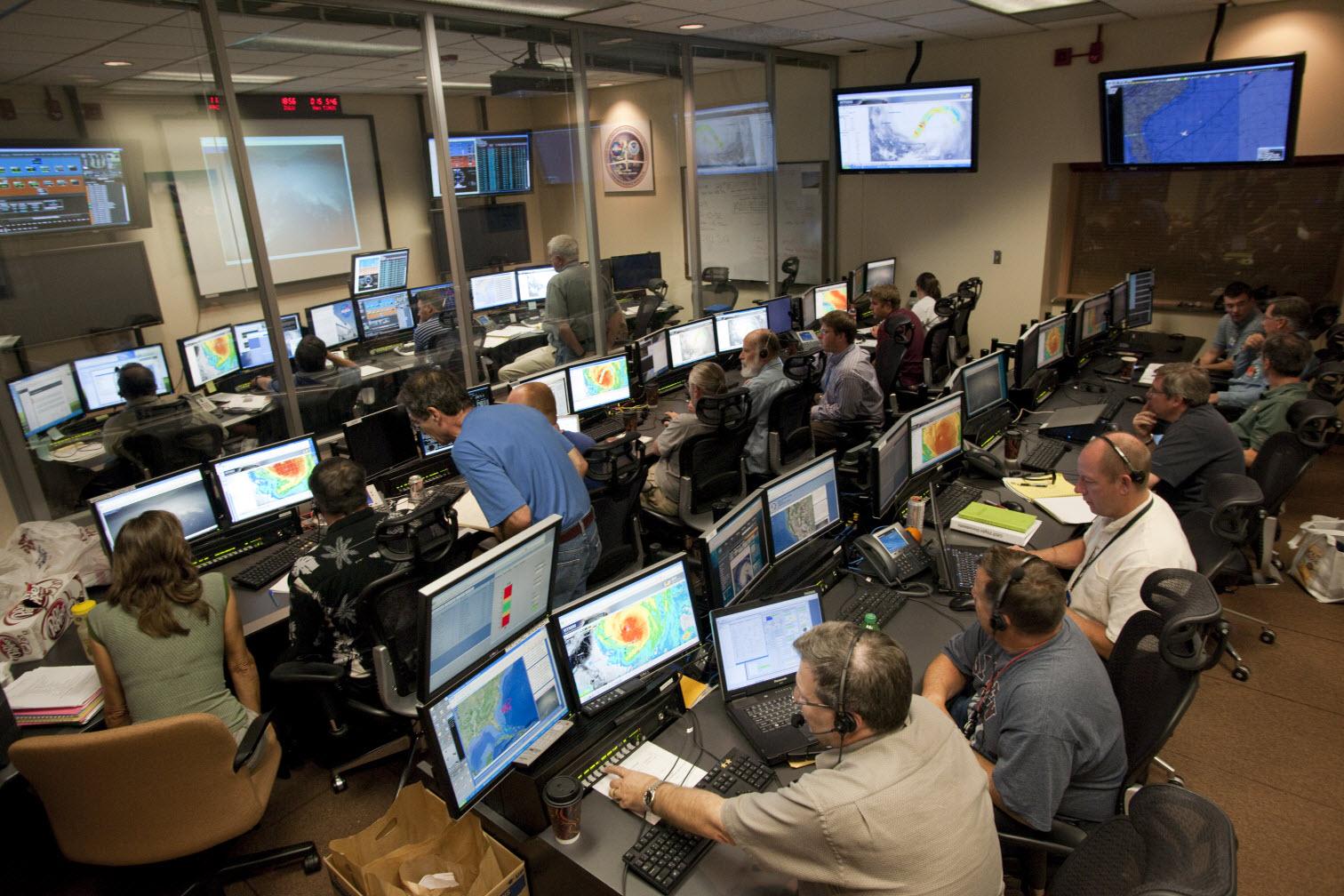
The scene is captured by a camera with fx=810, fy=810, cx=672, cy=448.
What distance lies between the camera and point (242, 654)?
2.87 metres

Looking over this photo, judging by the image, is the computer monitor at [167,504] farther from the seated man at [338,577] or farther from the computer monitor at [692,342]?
the computer monitor at [692,342]

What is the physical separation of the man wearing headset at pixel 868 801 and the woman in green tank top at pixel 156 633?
5.90 feet

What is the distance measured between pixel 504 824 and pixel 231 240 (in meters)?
3.65

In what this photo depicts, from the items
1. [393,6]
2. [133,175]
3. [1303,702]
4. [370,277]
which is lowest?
[1303,702]

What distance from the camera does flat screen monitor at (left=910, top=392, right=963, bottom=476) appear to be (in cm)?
363

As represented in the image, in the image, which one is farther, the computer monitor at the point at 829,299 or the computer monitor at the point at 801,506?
the computer monitor at the point at 829,299

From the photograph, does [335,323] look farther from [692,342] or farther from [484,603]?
[484,603]

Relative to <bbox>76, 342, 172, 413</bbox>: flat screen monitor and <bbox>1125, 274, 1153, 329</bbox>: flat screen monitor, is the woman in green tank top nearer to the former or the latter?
<bbox>76, 342, 172, 413</bbox>: flat screen monitor

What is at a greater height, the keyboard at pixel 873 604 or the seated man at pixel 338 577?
the seated man at pixel 338 577

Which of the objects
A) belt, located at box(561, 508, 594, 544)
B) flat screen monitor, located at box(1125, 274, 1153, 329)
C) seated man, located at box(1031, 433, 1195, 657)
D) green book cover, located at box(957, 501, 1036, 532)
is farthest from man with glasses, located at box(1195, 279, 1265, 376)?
belt, located at box(561, 508, 594, 544)

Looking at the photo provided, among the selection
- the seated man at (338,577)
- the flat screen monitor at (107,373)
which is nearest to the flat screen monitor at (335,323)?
the flat screen monitor at (107,373)

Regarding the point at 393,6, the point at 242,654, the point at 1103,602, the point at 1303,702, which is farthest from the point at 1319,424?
the point at 393,6

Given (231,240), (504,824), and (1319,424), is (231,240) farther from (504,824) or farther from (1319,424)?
(1319,424)

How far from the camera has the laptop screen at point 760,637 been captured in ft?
7.92
